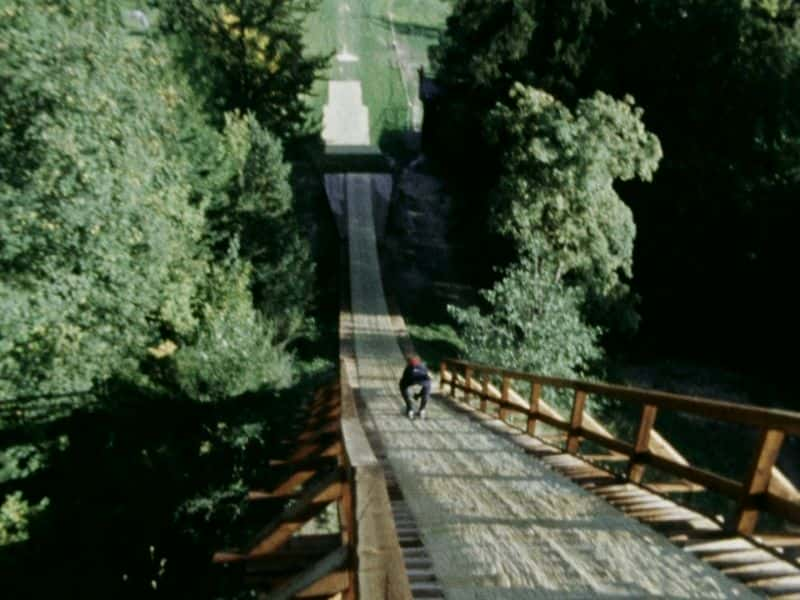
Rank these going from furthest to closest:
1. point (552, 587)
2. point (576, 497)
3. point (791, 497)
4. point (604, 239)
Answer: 1. point (604, 239)
2. point (576, 497)
3. point (791, 497)
4. point (552, 587)

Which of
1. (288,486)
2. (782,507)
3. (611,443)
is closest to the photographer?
(782,507)

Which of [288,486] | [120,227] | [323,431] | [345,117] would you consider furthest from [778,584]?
[345,117]

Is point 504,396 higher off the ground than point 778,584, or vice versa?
point 778,584

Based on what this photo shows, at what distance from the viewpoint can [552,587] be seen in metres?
3.85

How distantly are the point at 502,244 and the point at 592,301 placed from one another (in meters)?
5.63

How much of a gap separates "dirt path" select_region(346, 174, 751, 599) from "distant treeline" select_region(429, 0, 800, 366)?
1372cm

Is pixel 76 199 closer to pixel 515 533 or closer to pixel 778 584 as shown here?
pixel 515 533

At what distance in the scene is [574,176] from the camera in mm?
18797

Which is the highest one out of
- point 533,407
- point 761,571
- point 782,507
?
point 782,507

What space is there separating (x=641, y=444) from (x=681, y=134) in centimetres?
2239

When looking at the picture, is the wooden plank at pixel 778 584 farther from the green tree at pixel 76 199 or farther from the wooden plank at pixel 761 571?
the green tree at pixel 76 199

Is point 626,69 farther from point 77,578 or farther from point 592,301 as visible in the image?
point 77,578

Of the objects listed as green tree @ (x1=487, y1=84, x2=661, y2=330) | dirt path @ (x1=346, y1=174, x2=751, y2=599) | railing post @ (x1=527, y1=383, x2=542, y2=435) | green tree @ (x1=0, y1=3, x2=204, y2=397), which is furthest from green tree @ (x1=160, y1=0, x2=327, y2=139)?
dirt path @ (x1=346, y1=174, x2=751, y2=599)

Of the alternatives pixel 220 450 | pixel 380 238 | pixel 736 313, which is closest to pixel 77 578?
pixel 220 450
